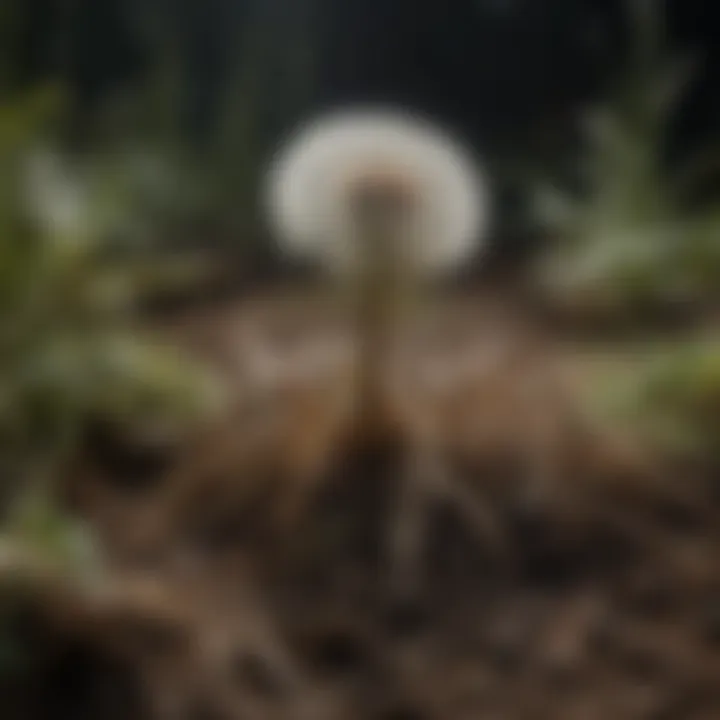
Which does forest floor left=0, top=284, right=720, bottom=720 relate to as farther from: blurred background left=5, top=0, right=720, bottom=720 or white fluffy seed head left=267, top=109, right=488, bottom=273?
white fluffy seed head left=267, top=109, right=488, bottom=273

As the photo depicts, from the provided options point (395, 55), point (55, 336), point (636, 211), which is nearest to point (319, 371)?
point (55, 336)

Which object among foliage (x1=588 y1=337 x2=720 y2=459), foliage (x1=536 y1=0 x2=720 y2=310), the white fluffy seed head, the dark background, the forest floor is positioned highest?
the dark background

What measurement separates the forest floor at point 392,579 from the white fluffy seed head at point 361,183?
0.48 ft

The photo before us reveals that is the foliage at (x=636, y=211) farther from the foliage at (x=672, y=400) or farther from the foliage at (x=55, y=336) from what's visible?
the foliage at (x=55, y=336)

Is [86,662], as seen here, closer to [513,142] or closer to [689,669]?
[689,669]

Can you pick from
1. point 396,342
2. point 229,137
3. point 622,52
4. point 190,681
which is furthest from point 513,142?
point 190,681

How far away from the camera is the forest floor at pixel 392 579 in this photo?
965 mm

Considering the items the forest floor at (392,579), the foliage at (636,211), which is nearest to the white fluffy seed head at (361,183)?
the forest floor at (392,579)

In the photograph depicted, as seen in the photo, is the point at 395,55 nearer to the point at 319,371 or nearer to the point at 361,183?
the point at 319,371

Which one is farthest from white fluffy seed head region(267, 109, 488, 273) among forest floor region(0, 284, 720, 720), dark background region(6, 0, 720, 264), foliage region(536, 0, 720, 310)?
dark background region(6, 0, 720, 264)

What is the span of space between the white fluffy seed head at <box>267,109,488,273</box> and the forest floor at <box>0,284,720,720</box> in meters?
0.15

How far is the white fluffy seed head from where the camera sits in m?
1.18

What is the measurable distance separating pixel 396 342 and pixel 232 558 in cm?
25

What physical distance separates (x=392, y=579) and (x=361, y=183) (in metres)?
0.33
